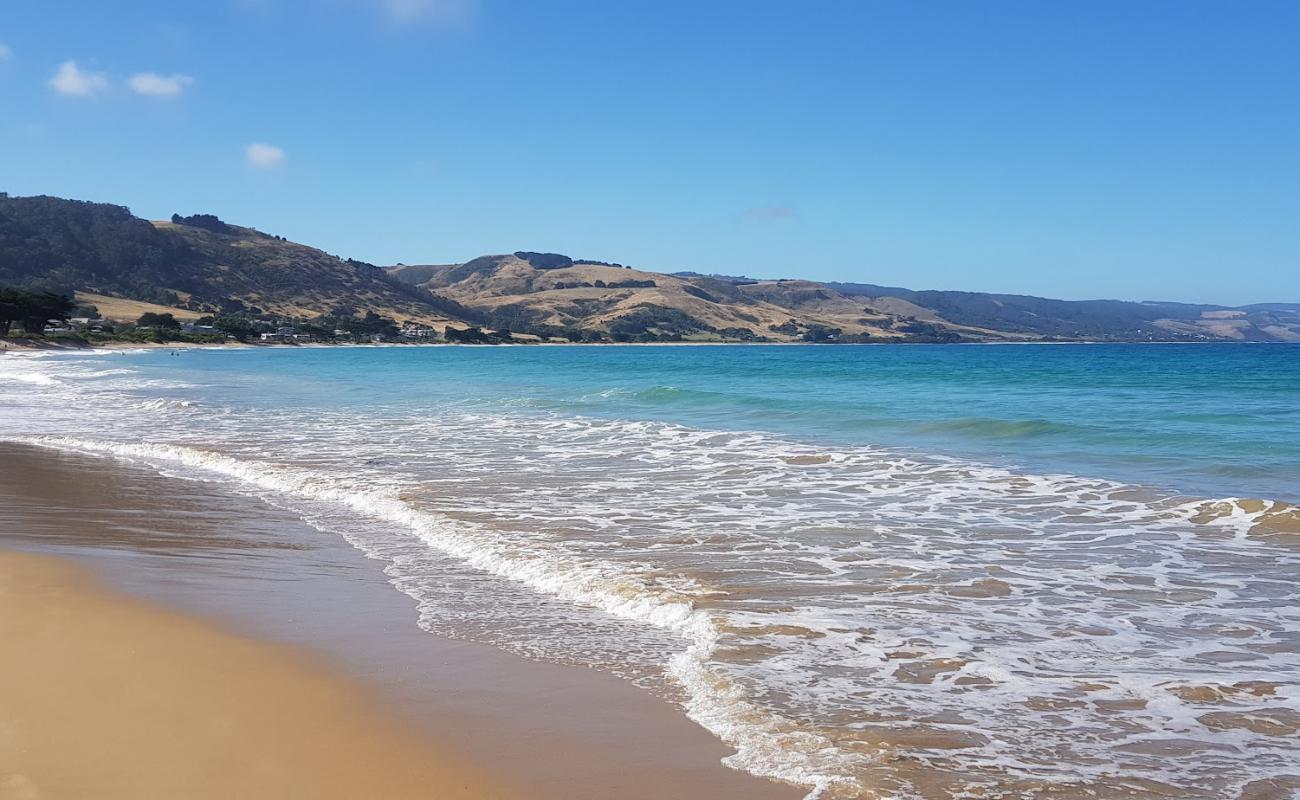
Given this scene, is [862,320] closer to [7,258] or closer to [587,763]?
[7,258]

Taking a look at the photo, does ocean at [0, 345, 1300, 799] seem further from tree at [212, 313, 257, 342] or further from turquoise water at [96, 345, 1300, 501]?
tree at [212, 313, 257, 342]

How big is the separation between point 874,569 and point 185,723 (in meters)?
5.42

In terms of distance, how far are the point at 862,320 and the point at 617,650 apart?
197610mm

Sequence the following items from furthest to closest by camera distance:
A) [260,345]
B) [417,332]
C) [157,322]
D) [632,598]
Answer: [417,332]
[260,345]
[157,322]
[632,598]

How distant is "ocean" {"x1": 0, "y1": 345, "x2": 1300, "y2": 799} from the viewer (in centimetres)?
484

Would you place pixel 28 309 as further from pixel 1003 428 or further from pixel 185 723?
pixel 185 723

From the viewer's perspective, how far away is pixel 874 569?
8422 mm

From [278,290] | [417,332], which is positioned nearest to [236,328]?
[417,332]

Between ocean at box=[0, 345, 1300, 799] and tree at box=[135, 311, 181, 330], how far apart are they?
92266mm

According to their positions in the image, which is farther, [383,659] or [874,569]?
[874,569]

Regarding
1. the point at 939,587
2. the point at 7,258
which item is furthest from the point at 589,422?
the point at 7,258

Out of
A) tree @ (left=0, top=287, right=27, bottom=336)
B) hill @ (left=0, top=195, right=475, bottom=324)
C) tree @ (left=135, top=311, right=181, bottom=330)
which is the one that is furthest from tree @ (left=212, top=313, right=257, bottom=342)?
hill @ (left=0, top=195, right=475, bottom=324)

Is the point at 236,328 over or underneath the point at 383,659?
over

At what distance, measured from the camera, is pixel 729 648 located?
6230 mm
